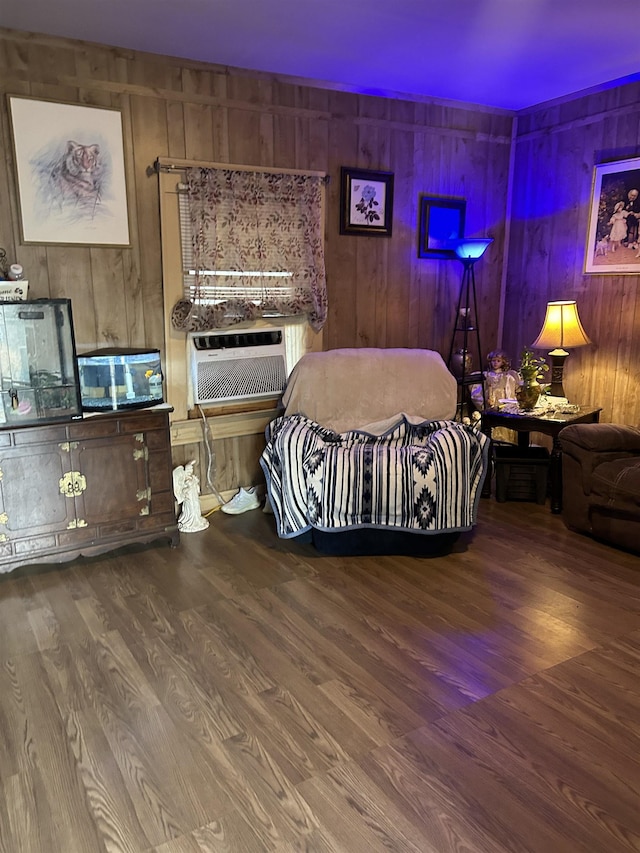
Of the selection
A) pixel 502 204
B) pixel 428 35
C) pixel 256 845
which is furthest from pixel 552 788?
pixel 502 204

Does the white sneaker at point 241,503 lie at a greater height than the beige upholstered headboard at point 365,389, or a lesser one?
lesser

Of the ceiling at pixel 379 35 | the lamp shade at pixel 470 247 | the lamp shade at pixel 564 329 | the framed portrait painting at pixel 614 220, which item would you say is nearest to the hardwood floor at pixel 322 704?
the lamp shade at pixel 564 329

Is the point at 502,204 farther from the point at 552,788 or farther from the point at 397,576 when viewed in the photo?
the point at 552,788

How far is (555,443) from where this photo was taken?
3.77 m

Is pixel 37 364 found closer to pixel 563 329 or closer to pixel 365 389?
pixel 365 389

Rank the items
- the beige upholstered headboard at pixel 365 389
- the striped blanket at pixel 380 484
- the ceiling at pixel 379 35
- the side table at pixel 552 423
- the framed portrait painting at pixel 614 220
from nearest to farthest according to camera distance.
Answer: the ceiling at pixel 379 35
the striped blanket at pixel 380 484
the beige upholstered headboard at pixel 365 389
the side table at pixel 552 423
the framed portrait painting at pixel 614 220

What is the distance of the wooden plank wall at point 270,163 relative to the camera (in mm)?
3139

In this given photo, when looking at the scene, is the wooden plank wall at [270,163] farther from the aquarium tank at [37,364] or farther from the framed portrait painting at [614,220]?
the framed portrait painting at [614,220]

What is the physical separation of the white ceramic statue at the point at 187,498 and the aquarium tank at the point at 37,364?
0.75m

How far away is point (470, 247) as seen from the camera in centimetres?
414

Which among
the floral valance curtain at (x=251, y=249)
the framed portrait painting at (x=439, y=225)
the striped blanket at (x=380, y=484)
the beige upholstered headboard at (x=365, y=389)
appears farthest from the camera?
the framed portrait painting at (x=439, y=225)

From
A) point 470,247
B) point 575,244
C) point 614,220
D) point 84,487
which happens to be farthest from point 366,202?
Result: point 84,487

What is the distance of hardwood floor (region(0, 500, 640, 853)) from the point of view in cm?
167

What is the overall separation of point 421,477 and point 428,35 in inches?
83.5
